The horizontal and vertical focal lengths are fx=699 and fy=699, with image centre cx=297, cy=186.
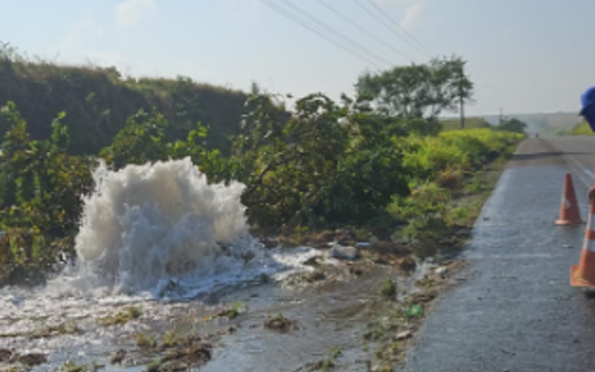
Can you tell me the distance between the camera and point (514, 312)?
6434 millimetres

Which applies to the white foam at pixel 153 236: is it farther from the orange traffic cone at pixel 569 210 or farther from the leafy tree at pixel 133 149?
the orange traffic cone at pixel 569 210

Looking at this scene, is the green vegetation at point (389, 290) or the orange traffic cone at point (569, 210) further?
the orange traffic cone at point (569, 210)

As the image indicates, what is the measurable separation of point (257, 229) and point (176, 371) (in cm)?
697

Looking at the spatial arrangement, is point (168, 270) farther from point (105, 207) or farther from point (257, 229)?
point (257, 229)

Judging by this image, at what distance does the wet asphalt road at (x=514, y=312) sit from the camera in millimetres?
5180

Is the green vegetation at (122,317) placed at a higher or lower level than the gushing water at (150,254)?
lower

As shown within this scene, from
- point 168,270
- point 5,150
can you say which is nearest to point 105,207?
point 168,270

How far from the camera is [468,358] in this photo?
5.26 metres

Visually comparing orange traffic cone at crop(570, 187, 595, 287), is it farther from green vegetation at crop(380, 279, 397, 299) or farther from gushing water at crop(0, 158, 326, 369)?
gushing water at crop(0, 158, 326, 369)

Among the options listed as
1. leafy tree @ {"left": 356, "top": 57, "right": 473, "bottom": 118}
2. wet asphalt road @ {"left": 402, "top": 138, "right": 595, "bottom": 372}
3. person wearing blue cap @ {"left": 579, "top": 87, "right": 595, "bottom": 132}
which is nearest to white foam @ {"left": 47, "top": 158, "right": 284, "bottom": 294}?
wet asphalt road @ {"left": 402, "top": 138, "right": 595, "bottom": 372}

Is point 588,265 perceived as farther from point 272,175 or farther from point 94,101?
point 94,101

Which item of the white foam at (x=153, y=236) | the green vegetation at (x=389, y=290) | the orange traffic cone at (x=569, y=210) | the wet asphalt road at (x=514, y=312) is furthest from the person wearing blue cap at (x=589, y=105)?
the orange traffic cone at (x=569, y=210)

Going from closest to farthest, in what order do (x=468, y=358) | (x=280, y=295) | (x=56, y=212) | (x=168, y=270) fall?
(x=468, y=358), (x=280, y=295), (x=168, y=270), (x=56, y=212)

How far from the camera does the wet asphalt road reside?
5.18 metres
